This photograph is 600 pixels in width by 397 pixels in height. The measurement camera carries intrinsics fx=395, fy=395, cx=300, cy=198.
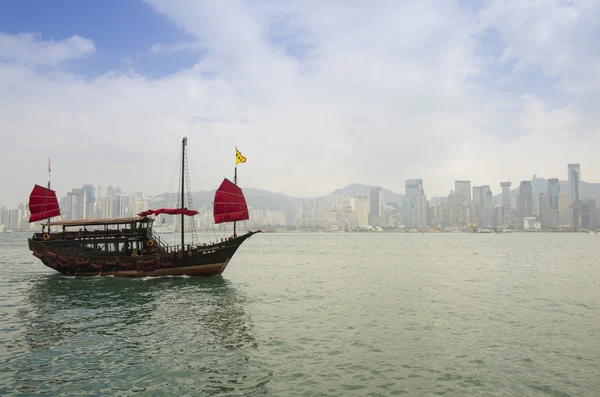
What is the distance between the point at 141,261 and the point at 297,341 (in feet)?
77.4

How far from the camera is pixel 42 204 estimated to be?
42781 millimetres

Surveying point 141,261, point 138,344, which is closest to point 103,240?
point 141,261

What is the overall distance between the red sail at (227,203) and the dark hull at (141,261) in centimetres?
292

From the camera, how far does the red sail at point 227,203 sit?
38.0 m

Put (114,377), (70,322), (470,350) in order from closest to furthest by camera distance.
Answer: (114,377) < (470,350) < (70,322)

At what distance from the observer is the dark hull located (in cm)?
3556

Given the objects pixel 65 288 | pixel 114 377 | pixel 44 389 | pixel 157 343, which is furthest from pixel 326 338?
pixel 65 288

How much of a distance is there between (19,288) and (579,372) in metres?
36.5

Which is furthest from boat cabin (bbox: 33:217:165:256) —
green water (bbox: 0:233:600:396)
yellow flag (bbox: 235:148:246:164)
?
yellow flag (bbox: 235:148:246:164)

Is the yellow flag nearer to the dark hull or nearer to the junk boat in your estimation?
the junk boat

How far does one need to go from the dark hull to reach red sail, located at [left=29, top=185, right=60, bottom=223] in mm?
6260

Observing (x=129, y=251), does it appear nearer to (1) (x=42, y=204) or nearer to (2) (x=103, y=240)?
(2) (x=103, y=240)

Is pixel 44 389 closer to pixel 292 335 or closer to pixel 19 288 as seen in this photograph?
pixel 292 335

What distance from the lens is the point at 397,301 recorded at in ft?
86.5
